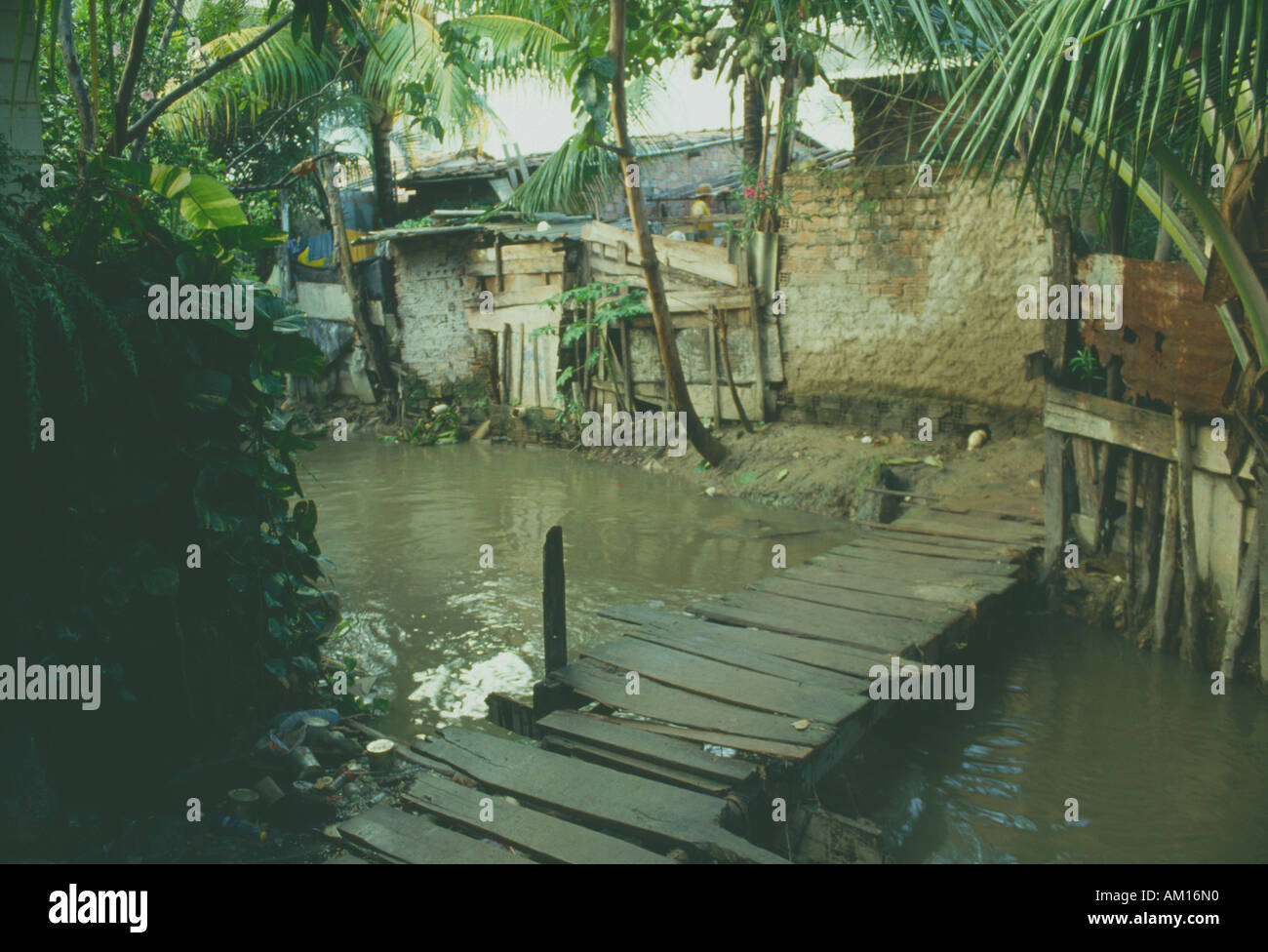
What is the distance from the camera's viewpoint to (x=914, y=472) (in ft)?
29.6

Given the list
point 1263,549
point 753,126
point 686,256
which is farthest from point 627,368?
point 1263,549

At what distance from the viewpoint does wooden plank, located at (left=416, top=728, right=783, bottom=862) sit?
135 inches

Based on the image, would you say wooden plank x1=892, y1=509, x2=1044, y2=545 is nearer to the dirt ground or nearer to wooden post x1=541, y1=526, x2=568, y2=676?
the dirt ground

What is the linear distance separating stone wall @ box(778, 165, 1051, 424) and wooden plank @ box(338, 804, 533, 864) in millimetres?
6972

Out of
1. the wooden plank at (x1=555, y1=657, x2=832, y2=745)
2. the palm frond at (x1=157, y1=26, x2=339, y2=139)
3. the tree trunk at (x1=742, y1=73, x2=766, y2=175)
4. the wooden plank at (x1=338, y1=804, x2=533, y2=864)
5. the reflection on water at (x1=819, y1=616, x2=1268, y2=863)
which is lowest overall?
the reflection on water at (x1=819, y1=616, x2=1268, y2=863)

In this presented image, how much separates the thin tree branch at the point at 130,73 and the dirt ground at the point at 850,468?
20.9 feet

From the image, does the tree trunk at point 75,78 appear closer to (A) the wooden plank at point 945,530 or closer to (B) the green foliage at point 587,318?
(A) the wooden plank at point 945,530

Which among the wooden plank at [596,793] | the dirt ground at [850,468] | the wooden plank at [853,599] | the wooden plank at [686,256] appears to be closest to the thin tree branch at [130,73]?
the wooden plank at [596,793]

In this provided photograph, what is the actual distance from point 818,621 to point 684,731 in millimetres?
1492

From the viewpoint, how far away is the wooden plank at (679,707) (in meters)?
4.09

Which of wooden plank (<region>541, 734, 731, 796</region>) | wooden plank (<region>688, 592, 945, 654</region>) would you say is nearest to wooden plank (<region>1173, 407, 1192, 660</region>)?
wooden plank (<region>688, 592, 945, 654</region>)

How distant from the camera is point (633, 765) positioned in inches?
157
